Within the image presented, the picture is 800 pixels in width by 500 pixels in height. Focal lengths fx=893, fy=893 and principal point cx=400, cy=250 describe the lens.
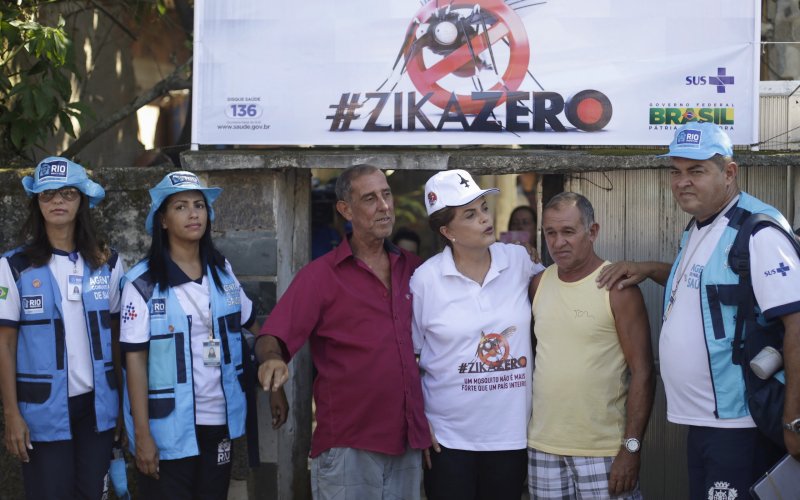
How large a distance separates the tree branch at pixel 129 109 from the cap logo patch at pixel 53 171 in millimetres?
2004

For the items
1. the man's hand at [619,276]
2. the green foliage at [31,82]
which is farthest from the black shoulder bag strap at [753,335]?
the green foliage at [31,82]

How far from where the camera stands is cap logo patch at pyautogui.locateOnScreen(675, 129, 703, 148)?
3514 millimetres

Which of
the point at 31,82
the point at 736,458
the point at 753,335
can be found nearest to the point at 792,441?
the point at 736,458

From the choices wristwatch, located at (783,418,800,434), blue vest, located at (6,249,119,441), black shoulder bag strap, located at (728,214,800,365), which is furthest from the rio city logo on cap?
wristwatch, located at (783,418,800,434)

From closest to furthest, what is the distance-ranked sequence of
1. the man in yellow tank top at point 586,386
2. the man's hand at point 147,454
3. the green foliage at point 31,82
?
the man in yellow tank top at point 586,386, the man's hand at point 147,454, the green foliage at point 31,82

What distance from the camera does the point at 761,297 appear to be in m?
3.25

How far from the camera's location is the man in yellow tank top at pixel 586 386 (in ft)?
11.8

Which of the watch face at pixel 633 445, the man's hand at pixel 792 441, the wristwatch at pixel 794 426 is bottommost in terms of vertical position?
the watch face at pixel 633 445

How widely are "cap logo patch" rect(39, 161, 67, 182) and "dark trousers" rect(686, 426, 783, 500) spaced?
288 cm

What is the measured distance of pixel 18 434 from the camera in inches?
147

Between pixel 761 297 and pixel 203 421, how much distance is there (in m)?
2.30

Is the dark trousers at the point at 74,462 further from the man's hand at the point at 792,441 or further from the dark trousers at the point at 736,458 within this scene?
the man's hand at the point at 792,441

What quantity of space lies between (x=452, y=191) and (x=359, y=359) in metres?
0.83

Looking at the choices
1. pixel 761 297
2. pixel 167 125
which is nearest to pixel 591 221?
pixel 761 297
